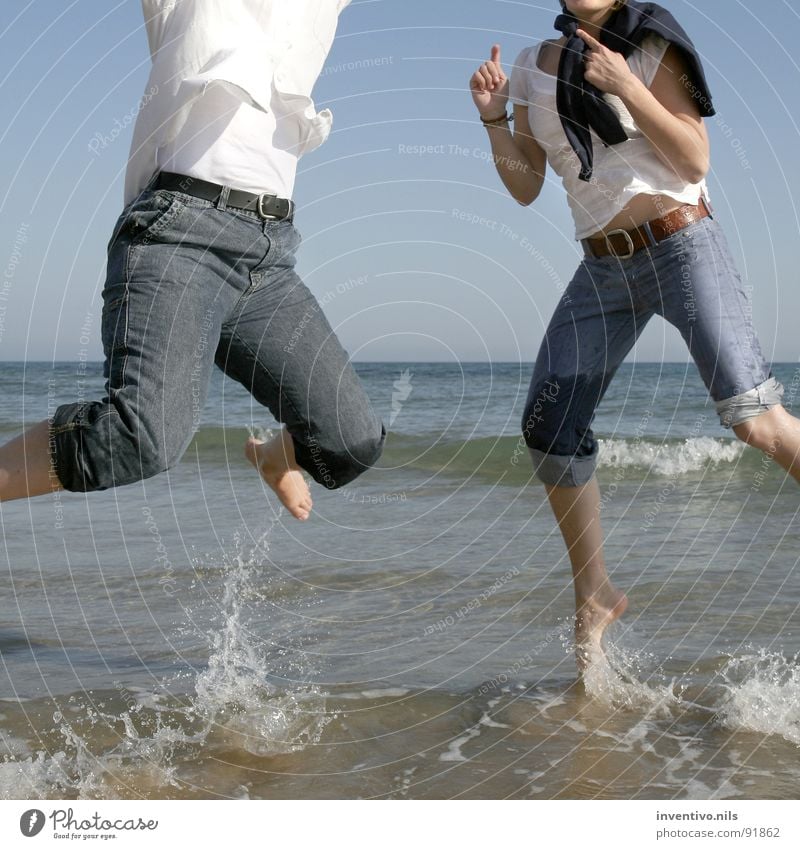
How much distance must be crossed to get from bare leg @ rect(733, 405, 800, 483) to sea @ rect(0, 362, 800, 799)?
106 cm

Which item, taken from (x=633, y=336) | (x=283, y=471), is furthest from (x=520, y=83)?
(x=283, y=471)

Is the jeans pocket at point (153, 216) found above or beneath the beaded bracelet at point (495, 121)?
beneath

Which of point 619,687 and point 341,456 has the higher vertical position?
point 341,456

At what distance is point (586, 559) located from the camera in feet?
14.9

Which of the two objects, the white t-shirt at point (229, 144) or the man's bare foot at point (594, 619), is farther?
the man's bare foot at point (594, 619)

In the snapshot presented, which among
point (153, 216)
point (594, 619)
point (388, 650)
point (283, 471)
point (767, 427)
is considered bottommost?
point (388, 650)

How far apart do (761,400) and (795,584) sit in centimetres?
276

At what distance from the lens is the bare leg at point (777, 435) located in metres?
3.92

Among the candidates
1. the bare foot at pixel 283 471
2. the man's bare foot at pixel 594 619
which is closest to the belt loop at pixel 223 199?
the bare foot at pixel 283 471

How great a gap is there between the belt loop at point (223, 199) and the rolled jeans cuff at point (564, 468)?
1.70 m

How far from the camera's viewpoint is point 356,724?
450 cm

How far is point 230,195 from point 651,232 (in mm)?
1583

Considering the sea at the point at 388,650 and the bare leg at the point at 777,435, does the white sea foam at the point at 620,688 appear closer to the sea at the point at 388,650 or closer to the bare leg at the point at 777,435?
the sea at the point at 388,650

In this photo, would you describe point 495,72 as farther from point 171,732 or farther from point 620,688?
point 171,732
